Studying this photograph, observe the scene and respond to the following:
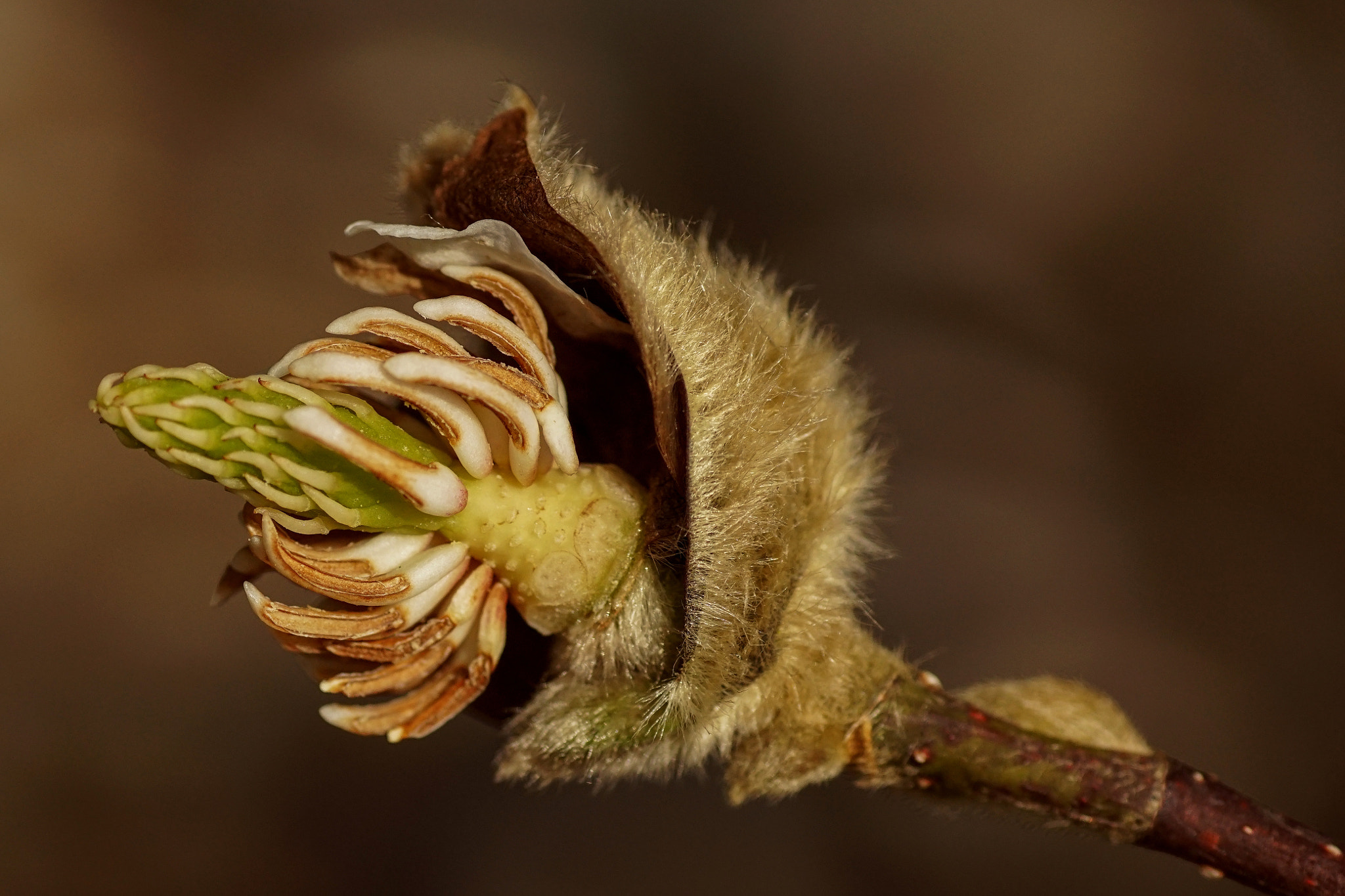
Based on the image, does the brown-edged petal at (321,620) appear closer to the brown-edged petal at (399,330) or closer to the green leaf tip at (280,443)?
the green leaf tip at (280,443)

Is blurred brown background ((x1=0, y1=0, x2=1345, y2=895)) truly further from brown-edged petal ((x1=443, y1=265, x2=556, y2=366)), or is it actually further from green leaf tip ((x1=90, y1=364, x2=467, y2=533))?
green leaf tip ((x1=90, y1=364, x2=467, y2=533))

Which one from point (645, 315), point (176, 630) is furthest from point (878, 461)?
point (176, 630)

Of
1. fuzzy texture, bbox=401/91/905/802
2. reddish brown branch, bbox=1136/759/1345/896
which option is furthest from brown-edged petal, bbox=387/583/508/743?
reddish brown branch, bbox=1136/759/1345/896

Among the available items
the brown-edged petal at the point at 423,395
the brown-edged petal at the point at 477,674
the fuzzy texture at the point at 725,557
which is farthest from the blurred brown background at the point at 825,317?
the brown-edged petal at the point at 423,395

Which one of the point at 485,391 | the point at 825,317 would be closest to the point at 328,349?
the point at 485,391

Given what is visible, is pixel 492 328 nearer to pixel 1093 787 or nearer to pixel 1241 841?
pixel 1093 787

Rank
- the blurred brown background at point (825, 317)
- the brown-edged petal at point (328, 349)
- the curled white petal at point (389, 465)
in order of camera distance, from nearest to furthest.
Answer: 1. the curled white petal at point (389, 465)
2. the brown-edged petal at point (328, 349)
3. the blurred brown background at point (825, 317)

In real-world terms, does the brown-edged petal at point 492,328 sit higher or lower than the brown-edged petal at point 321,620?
higher

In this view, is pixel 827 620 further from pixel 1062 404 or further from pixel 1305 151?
pixel 1305 151
